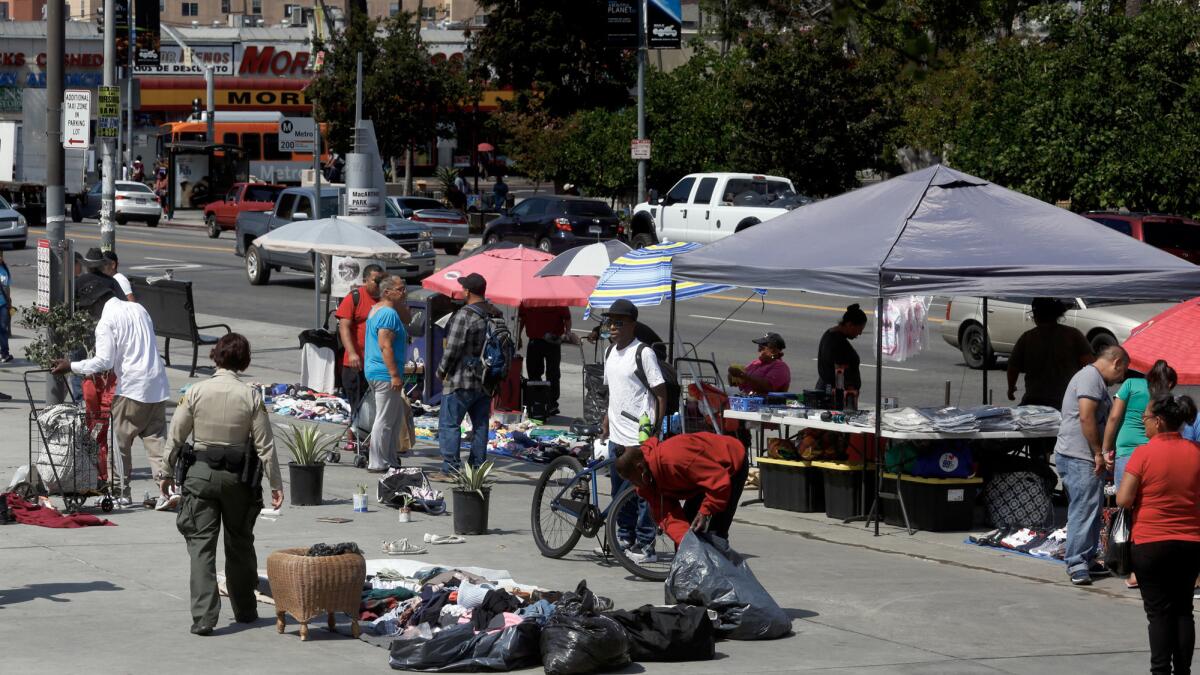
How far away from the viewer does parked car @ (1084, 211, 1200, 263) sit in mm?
25234

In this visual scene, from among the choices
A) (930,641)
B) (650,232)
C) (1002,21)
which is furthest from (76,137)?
(1002,21)

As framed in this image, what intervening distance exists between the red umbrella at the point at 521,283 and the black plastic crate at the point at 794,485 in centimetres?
457

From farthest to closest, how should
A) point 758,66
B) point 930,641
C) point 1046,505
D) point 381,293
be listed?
point 758,66
point 381,293
point 1046,505
point 930,641

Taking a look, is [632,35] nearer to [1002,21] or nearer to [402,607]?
[1002,21]

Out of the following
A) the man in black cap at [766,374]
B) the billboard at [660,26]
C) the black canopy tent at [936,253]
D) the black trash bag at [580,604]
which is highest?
the billboard at [660,26]

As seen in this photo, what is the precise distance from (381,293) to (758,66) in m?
30.8

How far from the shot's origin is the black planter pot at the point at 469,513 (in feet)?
39.2

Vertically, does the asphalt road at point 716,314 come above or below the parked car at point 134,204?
below

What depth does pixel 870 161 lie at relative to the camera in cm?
4478

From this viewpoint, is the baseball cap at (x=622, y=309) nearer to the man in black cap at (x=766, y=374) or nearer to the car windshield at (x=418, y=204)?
the man in black cap at (x=766, y=374)

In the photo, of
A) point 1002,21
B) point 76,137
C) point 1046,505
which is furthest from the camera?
point 1002,21

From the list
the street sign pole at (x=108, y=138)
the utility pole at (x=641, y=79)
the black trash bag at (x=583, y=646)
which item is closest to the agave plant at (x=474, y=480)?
the black trash bag at (x=583, y=646)

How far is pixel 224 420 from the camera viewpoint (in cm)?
900

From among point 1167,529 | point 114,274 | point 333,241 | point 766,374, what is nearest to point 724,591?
point 1167,529
